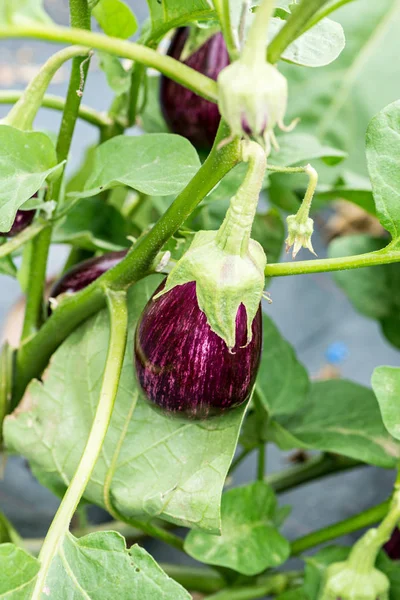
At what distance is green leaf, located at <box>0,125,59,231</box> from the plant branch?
0.98ft

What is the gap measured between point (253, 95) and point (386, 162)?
149 mm

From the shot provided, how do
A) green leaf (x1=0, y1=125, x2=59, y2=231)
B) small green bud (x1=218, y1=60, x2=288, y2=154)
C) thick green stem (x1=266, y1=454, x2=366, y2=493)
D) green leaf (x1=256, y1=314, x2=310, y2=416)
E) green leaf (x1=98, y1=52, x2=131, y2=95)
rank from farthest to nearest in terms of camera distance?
thick green stem (x1=266, y1=454, x2=366, y2=493) < green leaf (x1=256, y1=314, x2=310, y2=416) < green leaf (x1=98, y1=52, x2=131, y2=95) < green leaf (x1=0, y1=125, x2=59, y2=231) < small green bud (x1=218, y1=60, x2=288, y2=154)

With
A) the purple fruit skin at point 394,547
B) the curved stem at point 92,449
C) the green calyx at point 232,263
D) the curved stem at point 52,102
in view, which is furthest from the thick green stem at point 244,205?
the purple fruit skin at point 394,547

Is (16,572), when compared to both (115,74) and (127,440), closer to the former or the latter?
(127,440)

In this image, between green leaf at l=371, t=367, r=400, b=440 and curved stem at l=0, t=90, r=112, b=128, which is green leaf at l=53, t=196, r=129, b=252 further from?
green leaf at l=371, t=367, r=400, b=440

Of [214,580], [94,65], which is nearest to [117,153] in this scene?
[214,580]

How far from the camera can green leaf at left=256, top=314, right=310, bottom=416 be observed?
21.5 inches

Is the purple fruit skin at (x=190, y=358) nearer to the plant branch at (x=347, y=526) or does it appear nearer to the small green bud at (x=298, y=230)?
the small green bud at (x=298, y=230)

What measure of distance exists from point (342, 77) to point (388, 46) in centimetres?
8

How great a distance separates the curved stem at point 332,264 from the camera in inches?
13.2

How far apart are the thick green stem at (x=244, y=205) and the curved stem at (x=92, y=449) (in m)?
0.10

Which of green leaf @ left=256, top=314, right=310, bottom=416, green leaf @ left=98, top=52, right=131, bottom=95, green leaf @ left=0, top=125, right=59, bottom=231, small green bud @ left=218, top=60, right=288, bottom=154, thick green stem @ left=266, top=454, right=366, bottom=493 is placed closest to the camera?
small green bud @ left=218, top=60, right=288, bottom=154

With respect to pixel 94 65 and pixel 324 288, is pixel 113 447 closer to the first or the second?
pixel 324 288

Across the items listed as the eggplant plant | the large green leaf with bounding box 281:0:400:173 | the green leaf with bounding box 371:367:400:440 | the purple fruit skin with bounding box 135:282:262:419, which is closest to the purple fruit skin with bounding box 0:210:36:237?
the eggplant plant
